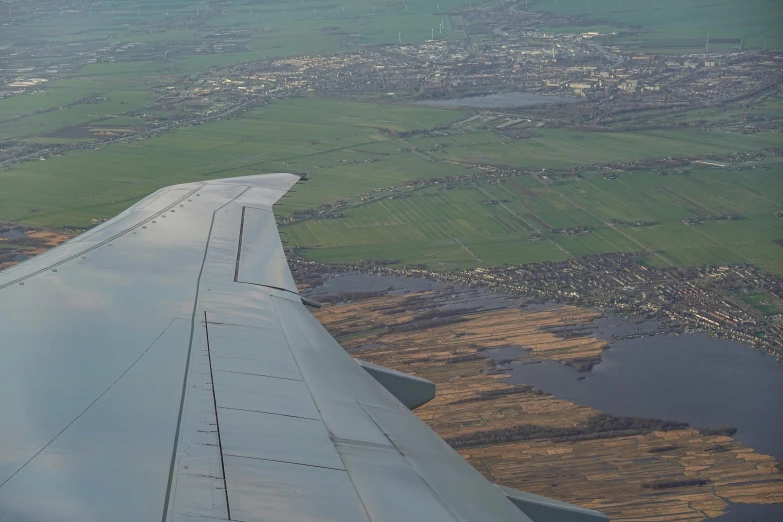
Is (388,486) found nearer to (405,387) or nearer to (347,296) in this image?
(405,387)

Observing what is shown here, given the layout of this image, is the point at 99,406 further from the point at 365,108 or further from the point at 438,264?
the point at 365,108

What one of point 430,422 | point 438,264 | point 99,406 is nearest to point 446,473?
point 99,406

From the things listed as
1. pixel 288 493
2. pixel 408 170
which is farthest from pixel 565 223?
pixel 288 493

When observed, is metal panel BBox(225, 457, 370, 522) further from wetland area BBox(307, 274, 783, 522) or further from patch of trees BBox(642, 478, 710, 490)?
patch of trees BBox(642, 478, 710, 490)

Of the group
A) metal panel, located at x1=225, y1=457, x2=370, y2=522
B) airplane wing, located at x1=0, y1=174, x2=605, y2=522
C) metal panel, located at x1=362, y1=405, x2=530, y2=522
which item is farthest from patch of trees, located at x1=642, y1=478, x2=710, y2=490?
metal panel, located at x1=225, y1=457, x2=370, y2=522

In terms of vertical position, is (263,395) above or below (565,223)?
above
